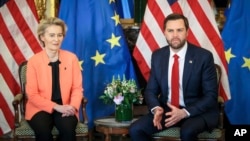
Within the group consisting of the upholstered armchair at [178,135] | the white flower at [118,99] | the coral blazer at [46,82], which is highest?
the coral blazer at [46,82]

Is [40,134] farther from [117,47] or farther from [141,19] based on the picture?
[141,19]

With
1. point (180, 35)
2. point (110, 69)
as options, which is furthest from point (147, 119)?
point (110, 69)

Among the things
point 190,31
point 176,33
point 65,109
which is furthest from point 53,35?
point 190,31

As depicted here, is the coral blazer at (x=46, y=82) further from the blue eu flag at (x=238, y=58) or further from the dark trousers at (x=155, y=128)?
the blue eu flag at (x=238, y=58)

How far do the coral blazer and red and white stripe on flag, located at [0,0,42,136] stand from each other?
3.34ft

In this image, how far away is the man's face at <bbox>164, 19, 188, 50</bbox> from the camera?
13.4 ft

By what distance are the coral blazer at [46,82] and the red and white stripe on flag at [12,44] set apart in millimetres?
1020

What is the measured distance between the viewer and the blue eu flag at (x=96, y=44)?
5.04m

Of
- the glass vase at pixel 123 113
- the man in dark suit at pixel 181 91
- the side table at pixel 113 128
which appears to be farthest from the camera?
the glass vase at pixel 123 113

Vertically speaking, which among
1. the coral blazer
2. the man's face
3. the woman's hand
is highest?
the man's face

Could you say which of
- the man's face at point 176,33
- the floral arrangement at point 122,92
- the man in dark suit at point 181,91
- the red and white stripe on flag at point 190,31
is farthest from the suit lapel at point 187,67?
the red and white stripe on flag at point 190,31

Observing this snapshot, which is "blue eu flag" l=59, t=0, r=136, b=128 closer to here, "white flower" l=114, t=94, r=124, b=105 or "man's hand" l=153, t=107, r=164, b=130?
"white flower" l=114, t=94, r=124, b=105

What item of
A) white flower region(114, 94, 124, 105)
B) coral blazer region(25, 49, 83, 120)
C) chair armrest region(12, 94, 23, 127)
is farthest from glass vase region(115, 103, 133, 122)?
chair armrest region(12, 94, 23, 127)

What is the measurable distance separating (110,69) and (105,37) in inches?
13.8
